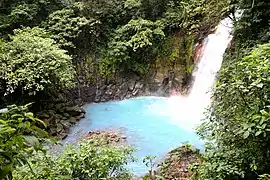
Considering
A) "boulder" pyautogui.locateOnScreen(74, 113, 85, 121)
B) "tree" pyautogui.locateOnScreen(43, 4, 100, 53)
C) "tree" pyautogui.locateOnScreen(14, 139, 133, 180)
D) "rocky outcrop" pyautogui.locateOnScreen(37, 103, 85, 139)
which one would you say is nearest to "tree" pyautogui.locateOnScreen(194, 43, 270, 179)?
"tree" pyautogui.locateOnScreen(14, 139, 133, 180)

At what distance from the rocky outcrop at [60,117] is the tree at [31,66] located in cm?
61

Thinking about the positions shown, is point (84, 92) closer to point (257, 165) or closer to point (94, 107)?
point (94, 107)

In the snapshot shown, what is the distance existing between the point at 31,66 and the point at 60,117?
1.49 meters

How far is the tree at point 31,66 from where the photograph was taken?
734cm

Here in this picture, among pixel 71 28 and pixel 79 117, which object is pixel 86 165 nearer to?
pixel 79 117

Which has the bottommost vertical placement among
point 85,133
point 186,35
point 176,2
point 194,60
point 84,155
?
point 85,133

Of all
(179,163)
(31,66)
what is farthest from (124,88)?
(179,163)

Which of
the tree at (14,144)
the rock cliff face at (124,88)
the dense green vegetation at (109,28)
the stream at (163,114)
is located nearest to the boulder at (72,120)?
the stream at (163,114)

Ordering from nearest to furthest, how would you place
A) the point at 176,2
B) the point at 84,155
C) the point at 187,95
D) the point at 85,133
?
the point at 84,155 → the point at 85,133 → the point at 187,95 → the point at 176,2

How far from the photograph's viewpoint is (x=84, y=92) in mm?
9781

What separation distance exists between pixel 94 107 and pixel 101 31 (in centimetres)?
258

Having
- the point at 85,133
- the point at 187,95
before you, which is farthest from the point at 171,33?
the point at 85,133

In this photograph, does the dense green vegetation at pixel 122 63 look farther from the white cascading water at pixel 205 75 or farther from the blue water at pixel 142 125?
the blue water at pixel 142 125

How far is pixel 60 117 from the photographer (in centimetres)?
802
